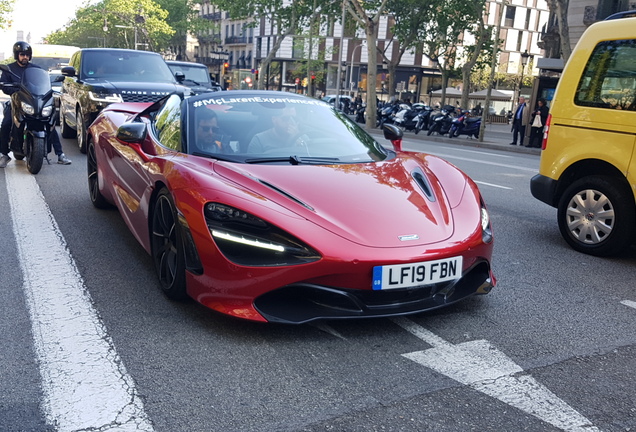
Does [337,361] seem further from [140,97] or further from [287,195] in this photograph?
[140,97]

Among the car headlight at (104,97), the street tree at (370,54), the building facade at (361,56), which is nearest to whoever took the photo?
the car headlight at (104,97)

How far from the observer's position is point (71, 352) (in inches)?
131

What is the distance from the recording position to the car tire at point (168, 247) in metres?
3.82

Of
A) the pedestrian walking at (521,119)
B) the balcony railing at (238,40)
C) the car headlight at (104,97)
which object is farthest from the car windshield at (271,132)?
the balcony railing at (238,40)

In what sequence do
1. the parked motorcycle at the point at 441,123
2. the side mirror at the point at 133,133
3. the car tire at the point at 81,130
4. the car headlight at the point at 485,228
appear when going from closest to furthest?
the car headlight at the point at 485,228
the side mirror at the point at 133,133
the car tire at the point at 81,130
the parked motorcycle at the point at 441,123

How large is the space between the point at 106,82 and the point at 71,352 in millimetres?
8770

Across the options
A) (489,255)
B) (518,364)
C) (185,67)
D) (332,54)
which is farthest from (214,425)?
(332,54)

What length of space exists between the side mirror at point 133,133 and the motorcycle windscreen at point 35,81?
4559 mm

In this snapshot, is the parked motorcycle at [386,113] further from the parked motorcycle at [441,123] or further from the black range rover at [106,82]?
the black range rover at [106,82]

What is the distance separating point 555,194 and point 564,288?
1.74 meters

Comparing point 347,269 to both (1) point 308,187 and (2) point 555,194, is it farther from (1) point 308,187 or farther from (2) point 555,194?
(2) point 555,194

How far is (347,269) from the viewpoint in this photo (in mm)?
3383

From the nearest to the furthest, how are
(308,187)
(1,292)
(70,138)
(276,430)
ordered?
1. (276,430)
2. (308,187)
3. (1,292)
4. (70,138)

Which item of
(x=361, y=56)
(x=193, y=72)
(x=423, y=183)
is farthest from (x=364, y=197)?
(x=361, y=56)
